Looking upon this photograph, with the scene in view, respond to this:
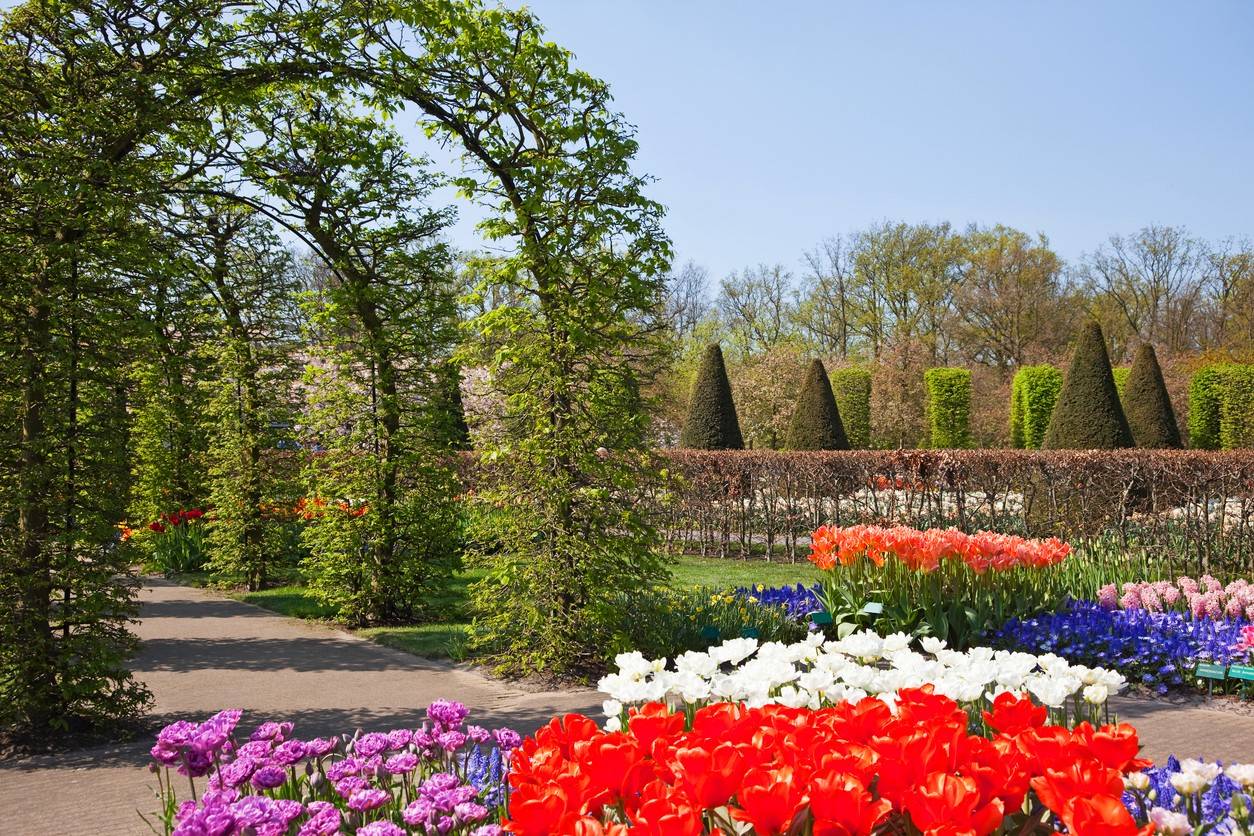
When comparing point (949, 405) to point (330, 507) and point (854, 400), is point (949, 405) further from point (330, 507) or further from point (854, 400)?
point (330, 507)

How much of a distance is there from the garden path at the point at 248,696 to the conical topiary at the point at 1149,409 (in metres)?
15.1

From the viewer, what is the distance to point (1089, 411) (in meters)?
14.4

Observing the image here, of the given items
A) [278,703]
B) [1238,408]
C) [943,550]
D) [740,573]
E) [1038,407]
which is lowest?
[278,703]

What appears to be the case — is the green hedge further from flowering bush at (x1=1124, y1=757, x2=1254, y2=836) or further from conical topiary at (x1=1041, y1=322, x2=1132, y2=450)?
flowering bush at (x1=1124, y1=757, x2=1254, y2=836)

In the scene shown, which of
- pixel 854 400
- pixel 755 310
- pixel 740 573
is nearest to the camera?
pixel 740 573

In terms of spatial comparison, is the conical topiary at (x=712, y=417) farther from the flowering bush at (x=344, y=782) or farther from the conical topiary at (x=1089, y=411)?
the flowering bush at (x=344, y=782)

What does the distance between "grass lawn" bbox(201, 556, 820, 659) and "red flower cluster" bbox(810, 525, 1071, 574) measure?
5.99 ft

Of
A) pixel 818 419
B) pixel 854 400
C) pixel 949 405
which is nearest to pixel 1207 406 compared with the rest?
pixel 949 405

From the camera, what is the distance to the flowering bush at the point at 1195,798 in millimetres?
1748

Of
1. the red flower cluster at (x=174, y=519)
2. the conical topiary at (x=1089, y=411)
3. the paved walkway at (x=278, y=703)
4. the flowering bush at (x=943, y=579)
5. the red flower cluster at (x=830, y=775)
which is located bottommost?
the paved walkway at (x=278, y=703)

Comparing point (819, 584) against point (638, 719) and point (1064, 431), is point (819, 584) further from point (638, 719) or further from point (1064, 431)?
point (1064, 431)

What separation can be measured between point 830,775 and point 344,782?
1.45 m

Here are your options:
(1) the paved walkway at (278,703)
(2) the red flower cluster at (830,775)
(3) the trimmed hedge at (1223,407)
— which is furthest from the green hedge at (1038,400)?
(2) the red flower cluster at (830,775)

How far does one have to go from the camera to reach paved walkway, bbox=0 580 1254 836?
4.30 meters
